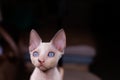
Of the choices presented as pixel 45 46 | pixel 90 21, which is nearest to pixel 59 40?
pixel 45 46

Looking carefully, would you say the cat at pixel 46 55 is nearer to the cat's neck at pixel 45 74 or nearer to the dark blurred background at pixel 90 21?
the cat's neck at pixel 45 74

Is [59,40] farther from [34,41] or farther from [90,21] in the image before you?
[90,21]

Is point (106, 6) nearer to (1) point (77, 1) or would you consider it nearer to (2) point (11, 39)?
(1) point (77, 1)

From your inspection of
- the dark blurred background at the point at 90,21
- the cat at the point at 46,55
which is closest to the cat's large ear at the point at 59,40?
the cat at the point at 46,55

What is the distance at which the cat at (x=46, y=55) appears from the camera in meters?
0.36

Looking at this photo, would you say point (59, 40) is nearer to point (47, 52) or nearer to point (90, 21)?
point (47, 52)

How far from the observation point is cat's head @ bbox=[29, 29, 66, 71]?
361mm

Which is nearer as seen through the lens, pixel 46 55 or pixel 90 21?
pixel 46 55

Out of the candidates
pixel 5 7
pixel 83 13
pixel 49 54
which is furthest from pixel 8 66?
pixel 49 54

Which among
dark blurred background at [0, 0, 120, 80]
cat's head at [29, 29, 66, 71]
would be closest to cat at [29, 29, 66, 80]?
cat's head at [29, 29, 66, 71]

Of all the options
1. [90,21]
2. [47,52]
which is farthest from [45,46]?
[90,21]

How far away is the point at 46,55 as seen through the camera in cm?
36

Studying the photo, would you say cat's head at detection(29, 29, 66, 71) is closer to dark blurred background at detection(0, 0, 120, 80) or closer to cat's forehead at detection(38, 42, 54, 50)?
cat's forehead at detection(38, 42, 54, 50)

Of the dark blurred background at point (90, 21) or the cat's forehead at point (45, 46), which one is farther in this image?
the dark blurred background at point (90, 21)
